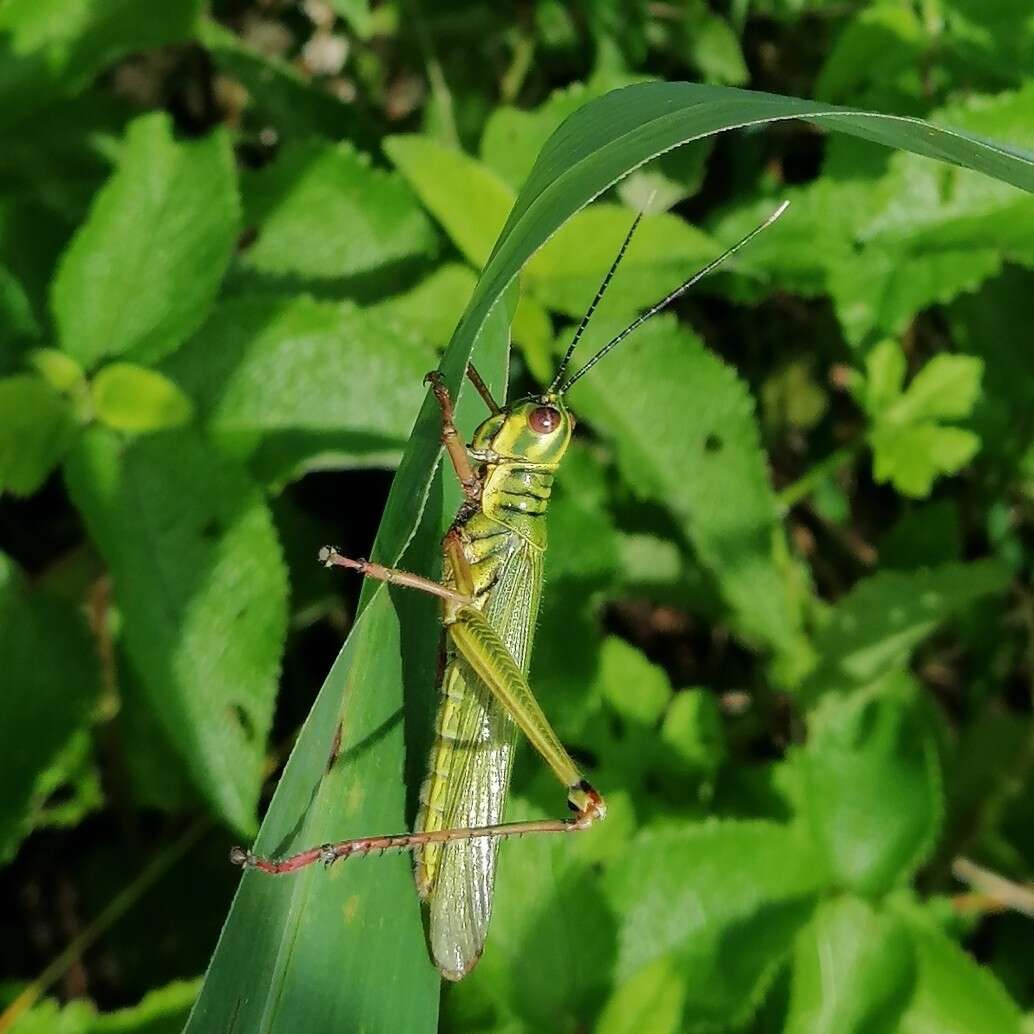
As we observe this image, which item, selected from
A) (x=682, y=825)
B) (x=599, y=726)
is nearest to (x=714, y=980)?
(x=682, y=825)

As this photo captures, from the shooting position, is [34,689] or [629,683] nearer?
[34,689]

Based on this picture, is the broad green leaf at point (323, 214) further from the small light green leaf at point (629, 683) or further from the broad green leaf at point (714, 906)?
the broad green leaf at point (714, 906)

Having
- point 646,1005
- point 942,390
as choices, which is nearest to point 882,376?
point 942,390

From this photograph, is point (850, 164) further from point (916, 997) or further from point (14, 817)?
point (14, 817)

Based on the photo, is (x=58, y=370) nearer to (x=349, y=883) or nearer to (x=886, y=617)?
(x=349, y=883)

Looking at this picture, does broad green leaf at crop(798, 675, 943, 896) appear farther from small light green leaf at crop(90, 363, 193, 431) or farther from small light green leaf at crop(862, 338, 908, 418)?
small light green leaf at crop(90, 363, 193, 431)

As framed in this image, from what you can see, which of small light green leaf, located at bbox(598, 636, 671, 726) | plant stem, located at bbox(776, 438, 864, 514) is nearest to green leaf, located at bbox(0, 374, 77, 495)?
small light green leaf, located at bbox(598, 636, 671, 726)

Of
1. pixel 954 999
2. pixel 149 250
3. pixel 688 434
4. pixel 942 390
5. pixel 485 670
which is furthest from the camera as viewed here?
pixel 942 390

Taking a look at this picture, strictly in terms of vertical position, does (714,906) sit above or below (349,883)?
below
